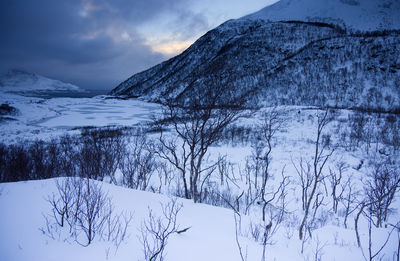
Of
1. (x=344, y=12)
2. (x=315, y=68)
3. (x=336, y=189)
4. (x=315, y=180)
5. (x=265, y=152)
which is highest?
(x=344, y=12)

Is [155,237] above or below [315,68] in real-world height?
below

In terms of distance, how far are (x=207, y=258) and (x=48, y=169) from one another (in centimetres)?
2194

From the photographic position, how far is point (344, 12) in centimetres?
10112

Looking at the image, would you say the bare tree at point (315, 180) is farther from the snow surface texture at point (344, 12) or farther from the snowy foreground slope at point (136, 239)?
the snow surface texture at point (344, 12)

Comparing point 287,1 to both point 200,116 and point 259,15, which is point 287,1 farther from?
point 200,116

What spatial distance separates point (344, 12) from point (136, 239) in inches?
5692

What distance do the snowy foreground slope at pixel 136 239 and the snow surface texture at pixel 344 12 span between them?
378ft

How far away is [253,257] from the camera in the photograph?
446cm

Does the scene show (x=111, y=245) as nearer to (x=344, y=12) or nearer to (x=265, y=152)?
(x=265, y=152)

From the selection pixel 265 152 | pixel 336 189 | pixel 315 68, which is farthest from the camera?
pixel 315 68

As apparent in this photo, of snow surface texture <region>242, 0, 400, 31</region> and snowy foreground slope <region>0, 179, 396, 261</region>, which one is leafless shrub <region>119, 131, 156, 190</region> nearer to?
snowy foreground slope <region>0, 179, 396, 261</region>

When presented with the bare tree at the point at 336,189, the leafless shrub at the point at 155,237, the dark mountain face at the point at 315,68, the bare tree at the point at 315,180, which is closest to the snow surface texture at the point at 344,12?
the dark mountain face at the point at 315,68

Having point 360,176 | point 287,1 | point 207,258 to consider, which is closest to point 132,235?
point 207,258

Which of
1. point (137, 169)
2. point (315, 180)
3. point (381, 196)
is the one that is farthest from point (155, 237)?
point (137, 169)
